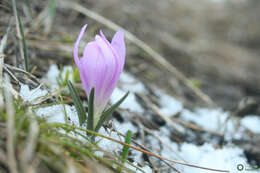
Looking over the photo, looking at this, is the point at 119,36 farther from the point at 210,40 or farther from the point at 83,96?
the point at 210,40

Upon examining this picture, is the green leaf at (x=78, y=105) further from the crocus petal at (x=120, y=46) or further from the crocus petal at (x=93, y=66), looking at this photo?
the crocus petal at (x=120, y=46)

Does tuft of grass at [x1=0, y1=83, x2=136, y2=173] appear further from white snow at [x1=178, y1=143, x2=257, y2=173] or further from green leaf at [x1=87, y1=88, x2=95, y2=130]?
white snow at [x1=178, y1=143, x2=257, y2=173]

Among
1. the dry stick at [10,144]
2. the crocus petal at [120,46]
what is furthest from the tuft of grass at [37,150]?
the crocus petal at [120,46]

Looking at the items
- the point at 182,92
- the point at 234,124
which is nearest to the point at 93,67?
the point at 234,124

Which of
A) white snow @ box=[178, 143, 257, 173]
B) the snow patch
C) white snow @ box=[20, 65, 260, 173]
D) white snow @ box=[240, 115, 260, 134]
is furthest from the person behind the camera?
white snow @ box=[240, 115, 260, 134]

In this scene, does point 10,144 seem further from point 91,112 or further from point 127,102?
point 127,102

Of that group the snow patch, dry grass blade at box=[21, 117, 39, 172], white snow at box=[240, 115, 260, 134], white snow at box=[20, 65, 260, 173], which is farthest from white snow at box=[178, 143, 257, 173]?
dry grass blade at box=[21, 117, 39, 172]
